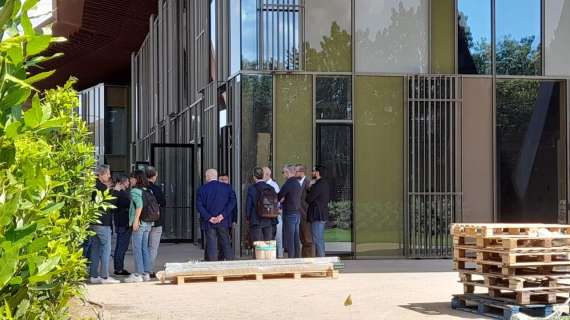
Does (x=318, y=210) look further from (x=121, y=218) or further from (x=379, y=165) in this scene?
(x=121, y=218)

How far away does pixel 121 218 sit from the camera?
1286cm

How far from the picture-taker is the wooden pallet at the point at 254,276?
12484 millimetres

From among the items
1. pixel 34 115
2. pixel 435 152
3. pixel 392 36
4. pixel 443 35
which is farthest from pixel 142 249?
pixel 34 115

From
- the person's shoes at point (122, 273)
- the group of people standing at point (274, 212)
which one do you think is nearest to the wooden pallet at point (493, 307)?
the group of people standing at point (274, 212)

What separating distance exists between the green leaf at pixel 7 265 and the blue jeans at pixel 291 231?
40.4ft

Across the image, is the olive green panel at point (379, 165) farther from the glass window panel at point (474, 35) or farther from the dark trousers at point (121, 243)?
the dark trousers at point (121, 243)

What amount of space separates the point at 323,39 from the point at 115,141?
86.2 ft

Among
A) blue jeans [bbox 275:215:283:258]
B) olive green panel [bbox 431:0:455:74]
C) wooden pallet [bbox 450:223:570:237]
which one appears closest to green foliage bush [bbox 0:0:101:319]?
wooden pallet [bbox 450:223:570:237]

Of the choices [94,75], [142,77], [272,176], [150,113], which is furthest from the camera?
[94,75]

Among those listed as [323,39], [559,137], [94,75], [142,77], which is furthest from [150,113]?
[559,137]

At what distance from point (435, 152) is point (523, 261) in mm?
7421

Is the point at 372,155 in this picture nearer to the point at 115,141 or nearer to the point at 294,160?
the point at 294,160

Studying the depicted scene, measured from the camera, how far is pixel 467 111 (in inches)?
648

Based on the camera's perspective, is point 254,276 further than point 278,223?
No
